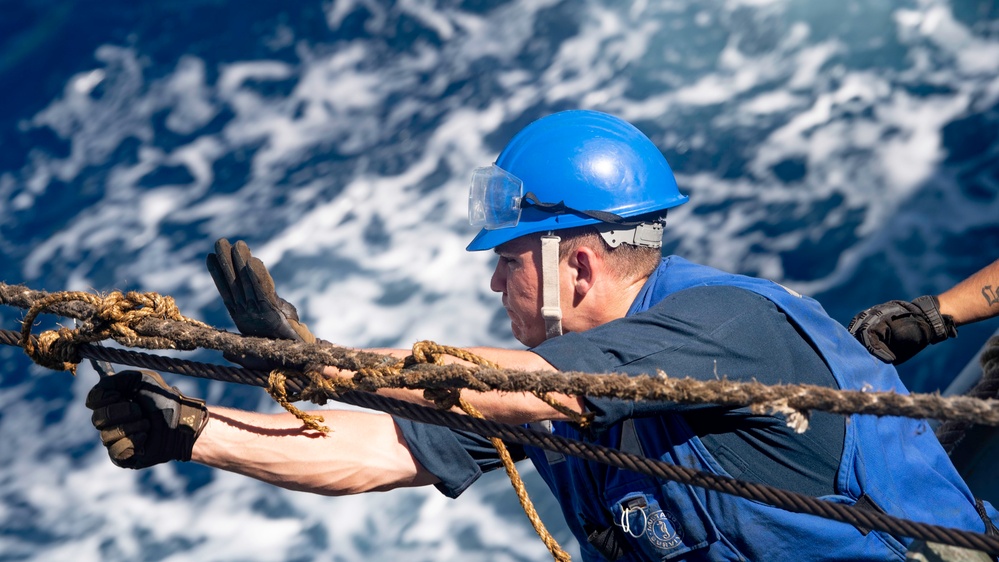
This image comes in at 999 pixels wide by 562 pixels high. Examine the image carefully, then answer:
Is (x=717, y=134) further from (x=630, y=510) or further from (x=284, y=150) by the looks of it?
(x=630, y=510)

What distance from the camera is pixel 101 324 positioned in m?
1.95

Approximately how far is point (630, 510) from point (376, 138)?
5.68 metres

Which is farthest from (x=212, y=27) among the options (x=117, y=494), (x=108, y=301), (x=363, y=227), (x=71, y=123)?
(x=108, y=301)

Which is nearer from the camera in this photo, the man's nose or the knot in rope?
the knot in rope

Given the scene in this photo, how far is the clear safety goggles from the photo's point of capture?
2518mm

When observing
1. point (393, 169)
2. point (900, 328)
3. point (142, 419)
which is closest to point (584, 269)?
point (142, 419)

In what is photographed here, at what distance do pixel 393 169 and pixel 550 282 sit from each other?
488 centimetres

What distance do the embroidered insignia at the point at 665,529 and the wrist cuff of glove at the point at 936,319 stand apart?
5.09 ft

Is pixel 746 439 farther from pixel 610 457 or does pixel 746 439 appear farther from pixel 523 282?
pixel 523 282

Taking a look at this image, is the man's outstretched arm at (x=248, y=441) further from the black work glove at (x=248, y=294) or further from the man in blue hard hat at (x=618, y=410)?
the black work glove at (x=248, y=294)

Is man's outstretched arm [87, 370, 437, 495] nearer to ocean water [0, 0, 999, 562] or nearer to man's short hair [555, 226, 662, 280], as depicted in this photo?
man's short hair [555, 226, 662, 280]

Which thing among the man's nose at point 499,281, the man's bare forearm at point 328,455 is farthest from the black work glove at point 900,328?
the man's bare forearm at point 328,455

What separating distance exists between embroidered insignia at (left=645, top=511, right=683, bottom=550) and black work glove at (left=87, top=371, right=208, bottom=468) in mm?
1187

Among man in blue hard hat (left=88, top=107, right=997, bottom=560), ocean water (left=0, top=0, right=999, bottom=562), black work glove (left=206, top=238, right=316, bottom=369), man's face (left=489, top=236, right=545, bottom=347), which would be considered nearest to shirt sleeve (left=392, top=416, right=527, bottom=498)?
man in blue hard hat (left=88, top=107, right=997, bottom=560)
